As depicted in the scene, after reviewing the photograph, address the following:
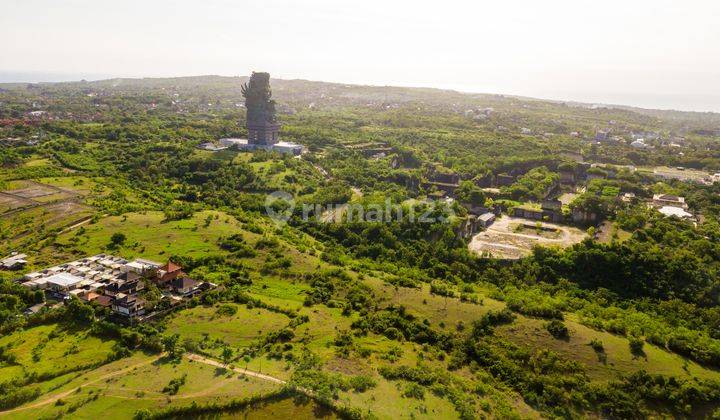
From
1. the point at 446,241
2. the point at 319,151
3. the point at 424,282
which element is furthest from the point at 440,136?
the point at 424,282

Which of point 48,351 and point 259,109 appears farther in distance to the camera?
point 259,109

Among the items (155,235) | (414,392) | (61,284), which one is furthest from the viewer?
(155,235)

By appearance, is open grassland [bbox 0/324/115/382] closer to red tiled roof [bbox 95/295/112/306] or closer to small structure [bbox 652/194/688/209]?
red tiled roof [bbox 95/295/112/306]

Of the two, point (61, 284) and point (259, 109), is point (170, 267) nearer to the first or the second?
point (61, 284)

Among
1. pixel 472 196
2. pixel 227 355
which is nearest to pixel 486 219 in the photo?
pixel 472 196

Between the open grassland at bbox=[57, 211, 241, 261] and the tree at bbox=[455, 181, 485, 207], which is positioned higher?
the tree at bbox=[455, 181, 485, 207]

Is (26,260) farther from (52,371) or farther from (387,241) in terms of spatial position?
(387,241)

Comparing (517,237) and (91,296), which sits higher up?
(517,237)

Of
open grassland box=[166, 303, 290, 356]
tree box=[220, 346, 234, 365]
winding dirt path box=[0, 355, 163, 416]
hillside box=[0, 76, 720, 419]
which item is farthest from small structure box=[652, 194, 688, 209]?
winding dirt path box=[0, 355, 163, 416]
